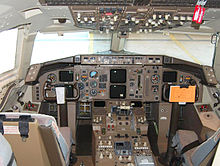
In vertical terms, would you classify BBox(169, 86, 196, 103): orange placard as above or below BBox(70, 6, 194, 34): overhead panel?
below

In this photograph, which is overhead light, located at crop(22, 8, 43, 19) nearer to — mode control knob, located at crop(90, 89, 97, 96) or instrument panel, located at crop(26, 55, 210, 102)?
instrument panel, located at crop(26, 55, 210, 102)

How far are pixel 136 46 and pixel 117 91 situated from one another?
6.58 metres

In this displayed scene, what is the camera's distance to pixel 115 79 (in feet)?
13.2

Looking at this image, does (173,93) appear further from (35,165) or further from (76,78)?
(35,165)

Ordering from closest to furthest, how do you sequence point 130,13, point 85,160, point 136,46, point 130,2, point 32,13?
1. point 130,2
2. point 130,13
3. point 32,13
4. point 85,160
5. point 136,46

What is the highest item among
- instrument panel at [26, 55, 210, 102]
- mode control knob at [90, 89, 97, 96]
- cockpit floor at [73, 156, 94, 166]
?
instrument panel at [26, 55, 210, 102]

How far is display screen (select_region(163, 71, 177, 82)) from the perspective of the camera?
404cm

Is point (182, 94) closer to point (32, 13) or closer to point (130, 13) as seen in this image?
point (130, 13)

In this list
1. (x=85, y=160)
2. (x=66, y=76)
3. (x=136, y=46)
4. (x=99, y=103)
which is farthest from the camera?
(x=136, y=46)

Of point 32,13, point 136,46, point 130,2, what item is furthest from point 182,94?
point 136,46

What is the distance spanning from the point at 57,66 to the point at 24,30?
2.61ft

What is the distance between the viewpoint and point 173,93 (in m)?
3.72

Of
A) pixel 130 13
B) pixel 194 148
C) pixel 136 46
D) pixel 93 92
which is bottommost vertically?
pixel 194 148

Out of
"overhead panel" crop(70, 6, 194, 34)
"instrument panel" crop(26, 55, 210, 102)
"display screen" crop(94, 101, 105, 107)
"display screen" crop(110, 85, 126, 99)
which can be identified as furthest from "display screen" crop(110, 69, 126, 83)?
"overhead panel" crop(70, 6, 194, 34)
